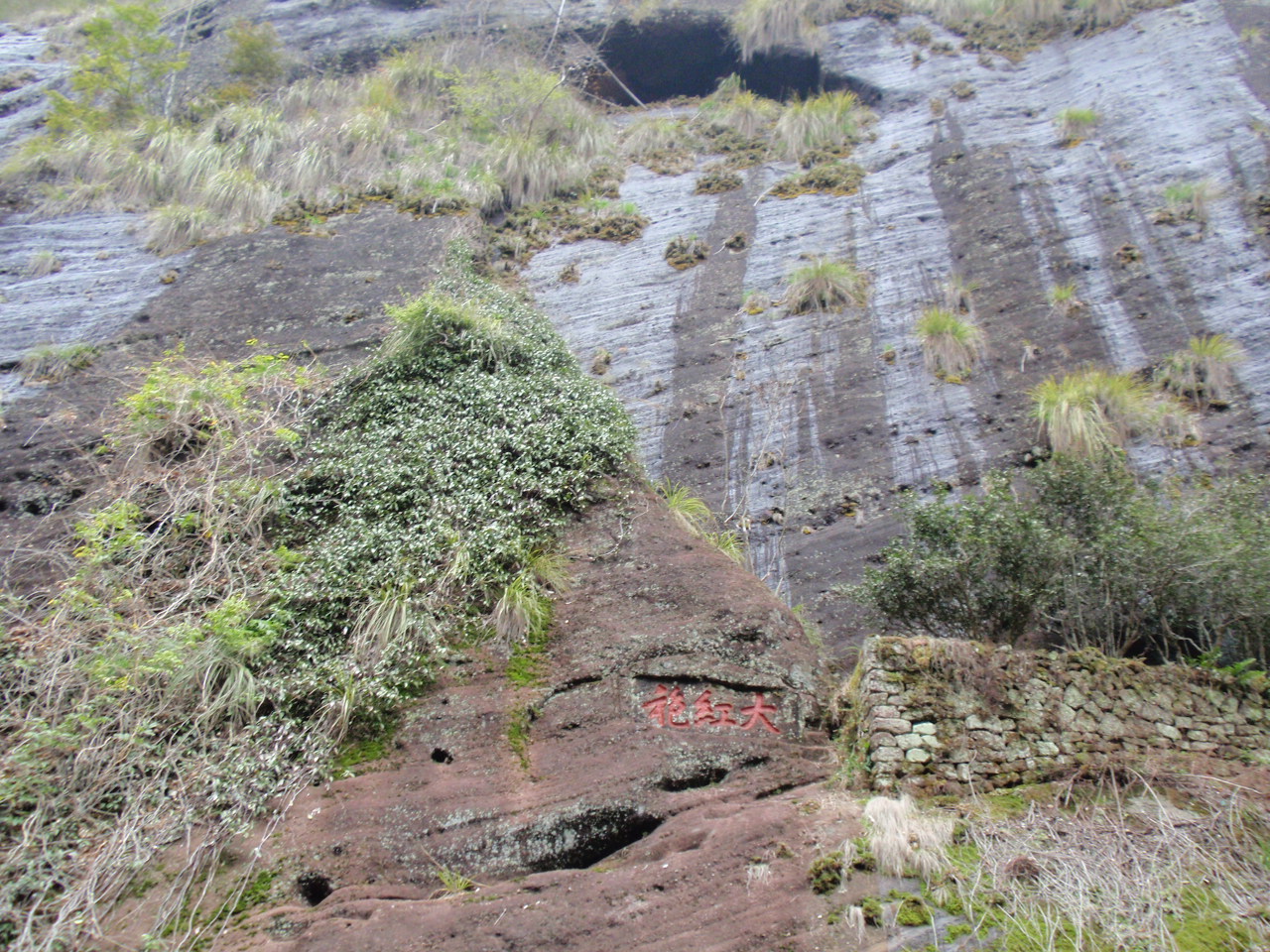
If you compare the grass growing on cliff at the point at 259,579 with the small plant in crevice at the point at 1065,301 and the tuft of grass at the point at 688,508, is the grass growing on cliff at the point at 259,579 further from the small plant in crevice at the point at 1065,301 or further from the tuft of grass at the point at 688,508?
the small plant in crevice at the point at 1065,301

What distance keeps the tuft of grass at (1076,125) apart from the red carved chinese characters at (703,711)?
9039 millimetres

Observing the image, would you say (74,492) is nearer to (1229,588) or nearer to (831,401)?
(831,401)

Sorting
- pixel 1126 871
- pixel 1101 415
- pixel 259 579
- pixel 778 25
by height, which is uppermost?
pixel 778 25

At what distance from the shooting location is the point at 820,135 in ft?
42.4

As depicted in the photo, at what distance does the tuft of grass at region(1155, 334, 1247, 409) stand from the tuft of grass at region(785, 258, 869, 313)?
321 centimetres

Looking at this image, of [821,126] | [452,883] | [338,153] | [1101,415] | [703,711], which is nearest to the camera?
[452,883]

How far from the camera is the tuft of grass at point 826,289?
9969 millimetres

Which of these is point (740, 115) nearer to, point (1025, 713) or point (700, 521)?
point (700, 521)

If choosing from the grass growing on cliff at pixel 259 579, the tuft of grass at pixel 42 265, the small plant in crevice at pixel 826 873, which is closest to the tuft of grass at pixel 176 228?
the tuft of grass at pixel 42 265

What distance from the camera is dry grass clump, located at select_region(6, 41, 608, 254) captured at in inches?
472

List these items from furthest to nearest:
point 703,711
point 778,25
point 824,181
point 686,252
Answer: point 778,25, point 824,181, point 686,252, point 703,711

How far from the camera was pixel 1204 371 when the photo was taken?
779 centimetres

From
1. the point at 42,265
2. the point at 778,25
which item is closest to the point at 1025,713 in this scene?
the point at 42,265

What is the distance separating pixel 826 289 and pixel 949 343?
168cm
